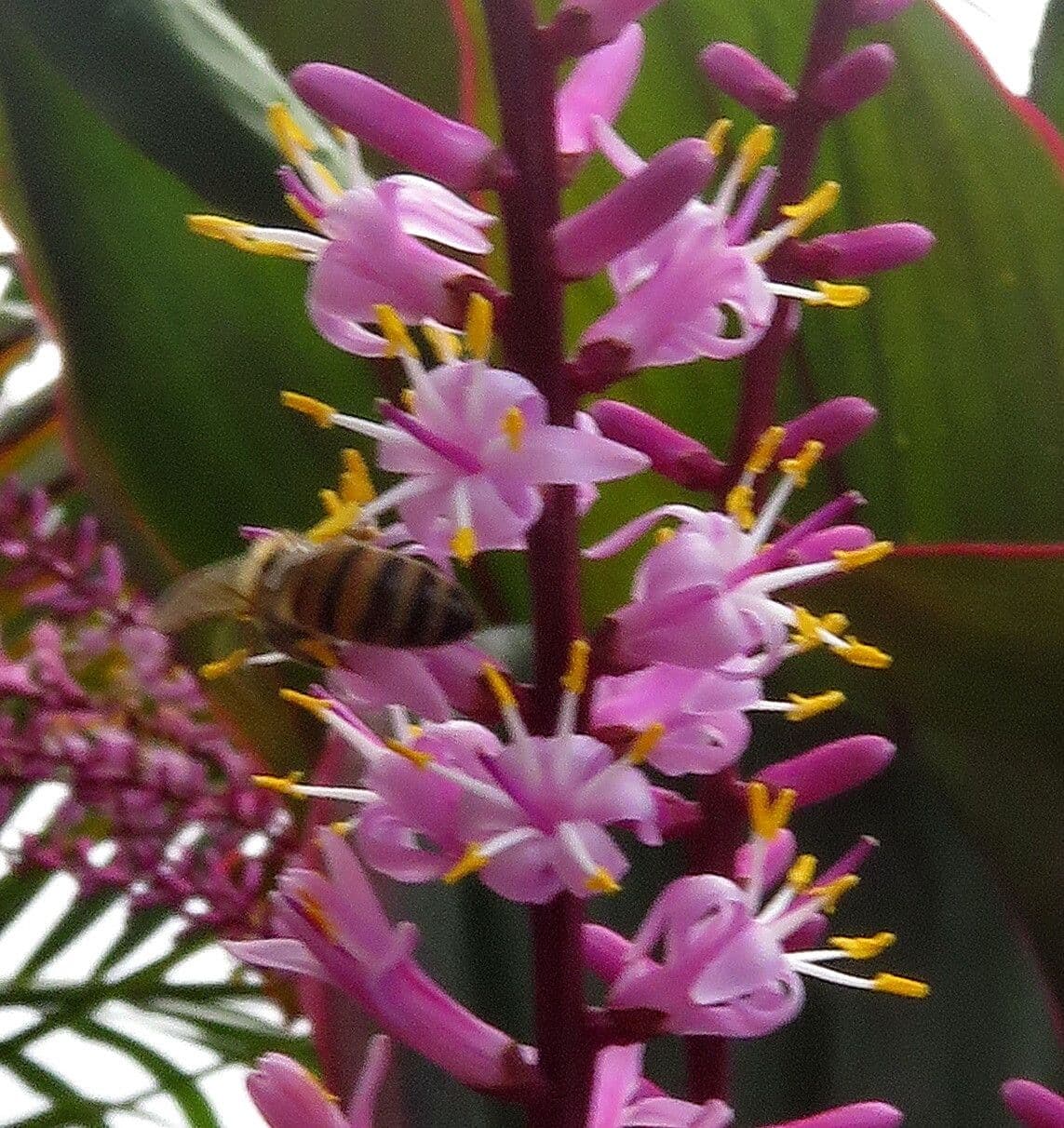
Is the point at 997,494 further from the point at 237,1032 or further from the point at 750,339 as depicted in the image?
the point at 237,1032

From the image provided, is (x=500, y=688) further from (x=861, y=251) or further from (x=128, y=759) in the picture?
(x=128, y=759)

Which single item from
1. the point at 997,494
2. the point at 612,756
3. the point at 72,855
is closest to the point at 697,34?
the point at 997,494

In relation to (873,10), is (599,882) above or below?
below

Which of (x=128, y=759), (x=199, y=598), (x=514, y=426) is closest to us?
(x=514, y=426)

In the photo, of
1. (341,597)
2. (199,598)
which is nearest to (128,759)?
(199,598)

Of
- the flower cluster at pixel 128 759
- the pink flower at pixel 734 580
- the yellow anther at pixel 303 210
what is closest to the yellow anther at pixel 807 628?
the pink flower at pixel 734 580

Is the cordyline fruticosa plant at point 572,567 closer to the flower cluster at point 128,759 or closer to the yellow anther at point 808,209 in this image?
the yellow anther at point 808,209
